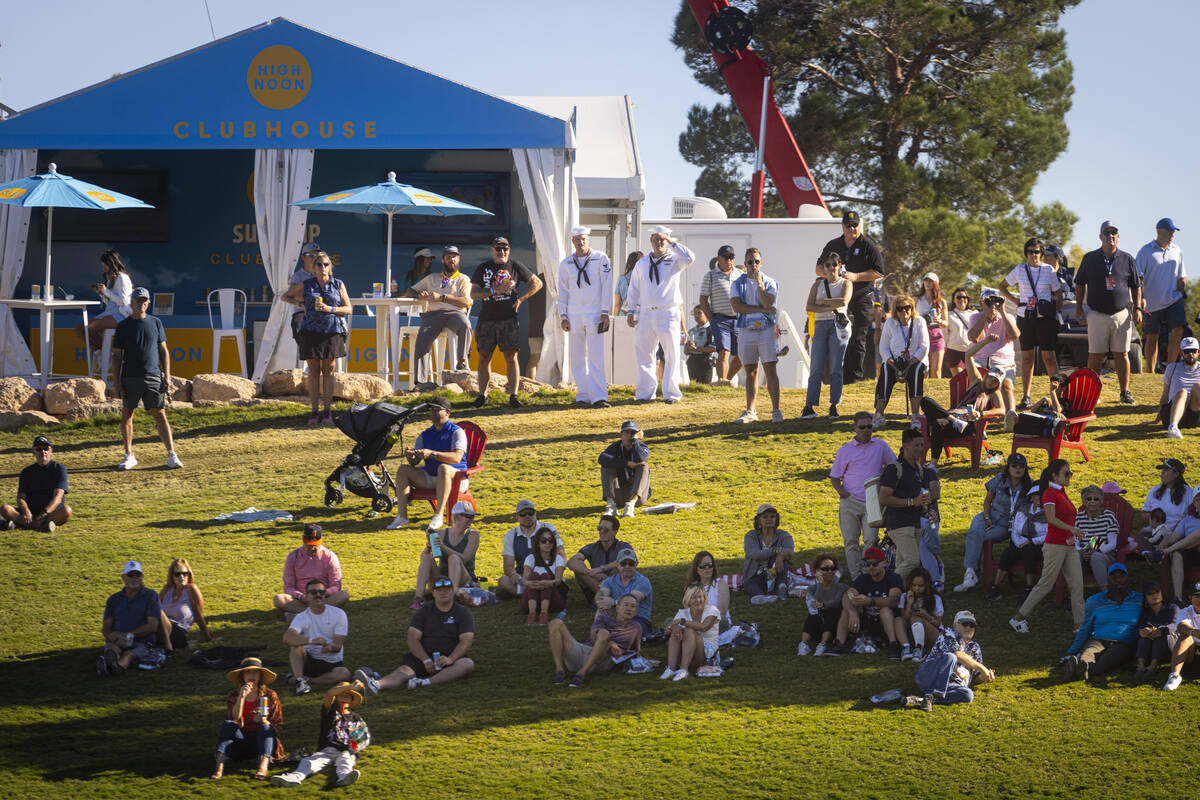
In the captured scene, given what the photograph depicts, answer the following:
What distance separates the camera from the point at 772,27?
32969 millimetres

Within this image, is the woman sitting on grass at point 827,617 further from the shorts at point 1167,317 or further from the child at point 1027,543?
the shorts at point 1167,317

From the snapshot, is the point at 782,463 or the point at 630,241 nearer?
the point at 782,463

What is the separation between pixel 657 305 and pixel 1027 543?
677 cm

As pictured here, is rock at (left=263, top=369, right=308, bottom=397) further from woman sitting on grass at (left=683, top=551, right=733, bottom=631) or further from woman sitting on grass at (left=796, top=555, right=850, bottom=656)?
woman sitting on grass at (left=796, top=555, right=850, bottom=656)

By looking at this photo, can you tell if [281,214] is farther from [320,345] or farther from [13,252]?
[320,345]

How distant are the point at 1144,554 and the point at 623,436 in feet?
15.0

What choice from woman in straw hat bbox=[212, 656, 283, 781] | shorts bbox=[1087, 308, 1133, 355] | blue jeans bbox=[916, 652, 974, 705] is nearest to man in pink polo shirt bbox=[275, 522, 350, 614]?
woman in straw hat bbox=[212, 656, 283, 781]

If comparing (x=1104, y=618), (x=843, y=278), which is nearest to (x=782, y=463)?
(x=843, y=278)

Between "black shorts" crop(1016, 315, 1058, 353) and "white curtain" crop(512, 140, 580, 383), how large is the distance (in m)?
6.10

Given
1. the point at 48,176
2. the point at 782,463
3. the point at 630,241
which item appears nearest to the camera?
the point at 782,463

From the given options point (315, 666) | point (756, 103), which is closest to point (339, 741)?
point (315, 666)

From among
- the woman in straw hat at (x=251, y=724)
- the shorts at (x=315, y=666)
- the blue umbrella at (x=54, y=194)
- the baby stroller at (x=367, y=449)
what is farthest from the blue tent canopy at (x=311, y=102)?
the woman in straw hat at (x=251, y=724)

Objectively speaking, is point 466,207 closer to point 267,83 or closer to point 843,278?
point 267,83

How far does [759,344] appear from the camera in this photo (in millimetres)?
15539
